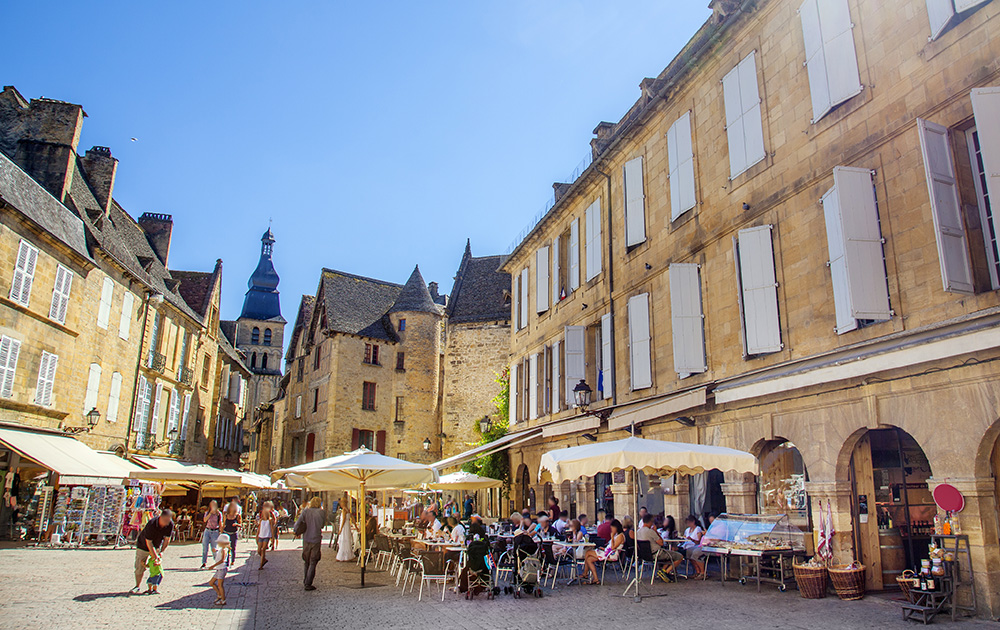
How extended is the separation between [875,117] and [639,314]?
6057 millimetres

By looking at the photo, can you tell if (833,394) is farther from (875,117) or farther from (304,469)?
(304,469)

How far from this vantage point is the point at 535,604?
9055 millimetres

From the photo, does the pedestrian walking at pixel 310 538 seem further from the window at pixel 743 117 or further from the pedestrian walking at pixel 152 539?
the window at pixel 743 117

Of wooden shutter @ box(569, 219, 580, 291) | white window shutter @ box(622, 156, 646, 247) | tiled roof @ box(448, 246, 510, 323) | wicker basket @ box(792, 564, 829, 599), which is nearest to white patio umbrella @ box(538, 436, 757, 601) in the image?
wicker basket @ box(792, 564, 829, 599)

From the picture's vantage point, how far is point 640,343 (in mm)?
13734

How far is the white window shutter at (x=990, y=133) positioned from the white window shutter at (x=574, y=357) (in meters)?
10.4

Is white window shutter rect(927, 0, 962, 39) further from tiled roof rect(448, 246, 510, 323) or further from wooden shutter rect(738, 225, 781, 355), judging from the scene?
tiled roof rect(448, 246, 510, 323)

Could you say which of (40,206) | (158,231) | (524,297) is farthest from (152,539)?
(158,231)

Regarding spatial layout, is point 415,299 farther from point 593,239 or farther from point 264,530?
point 264,530

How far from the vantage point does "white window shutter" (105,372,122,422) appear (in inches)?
790

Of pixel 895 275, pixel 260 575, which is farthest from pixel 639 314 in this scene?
pixel 260 575

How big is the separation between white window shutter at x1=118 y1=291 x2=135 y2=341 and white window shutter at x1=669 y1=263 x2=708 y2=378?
16.7 metres

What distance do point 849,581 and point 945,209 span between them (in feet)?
15.0

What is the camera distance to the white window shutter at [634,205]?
14.4 m
